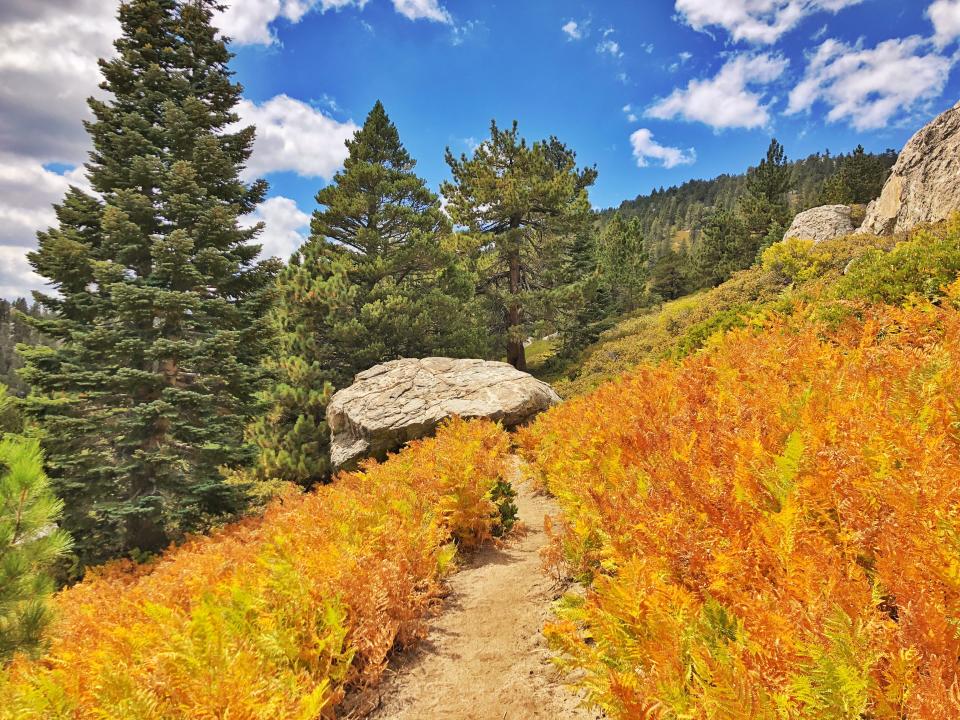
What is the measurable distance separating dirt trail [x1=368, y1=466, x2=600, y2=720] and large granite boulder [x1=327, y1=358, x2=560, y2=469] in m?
7.39

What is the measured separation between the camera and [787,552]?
2205 mm

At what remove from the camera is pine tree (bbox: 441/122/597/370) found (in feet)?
73.0

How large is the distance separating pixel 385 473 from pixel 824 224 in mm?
25894

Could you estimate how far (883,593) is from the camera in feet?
6.51

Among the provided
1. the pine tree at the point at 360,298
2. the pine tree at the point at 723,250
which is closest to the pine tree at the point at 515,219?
the pine tree at the point at 360,298

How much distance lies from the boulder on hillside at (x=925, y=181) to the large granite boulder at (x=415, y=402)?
43.8 feet

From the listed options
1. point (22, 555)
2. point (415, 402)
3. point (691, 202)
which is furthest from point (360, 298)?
point (691, 202)

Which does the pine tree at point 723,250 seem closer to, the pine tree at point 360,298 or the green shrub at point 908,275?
the pine tree at point 360,298

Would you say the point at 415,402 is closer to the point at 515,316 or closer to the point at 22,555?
the point at 22,555

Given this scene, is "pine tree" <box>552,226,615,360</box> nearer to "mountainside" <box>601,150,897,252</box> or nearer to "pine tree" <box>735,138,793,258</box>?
"pine tree" <box>735,138,793,258</box>

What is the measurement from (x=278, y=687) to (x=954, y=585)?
11.4 feet

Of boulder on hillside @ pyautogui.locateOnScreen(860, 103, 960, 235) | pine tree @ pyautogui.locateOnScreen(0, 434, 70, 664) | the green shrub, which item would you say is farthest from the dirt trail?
boulder on hillside @ pyautogui.locateOnScreen(860, 103, 960, 235)

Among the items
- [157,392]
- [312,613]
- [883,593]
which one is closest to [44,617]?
[312,613]

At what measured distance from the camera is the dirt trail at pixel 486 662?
9.88 ft
